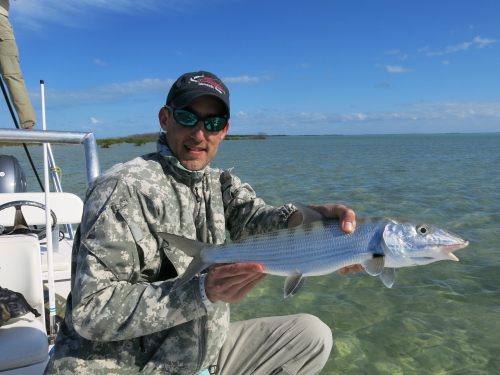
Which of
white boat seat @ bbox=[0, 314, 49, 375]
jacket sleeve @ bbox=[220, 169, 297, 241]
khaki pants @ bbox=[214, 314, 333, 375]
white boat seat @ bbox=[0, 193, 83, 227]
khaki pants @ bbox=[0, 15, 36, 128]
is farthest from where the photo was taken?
khaki pants @ bbox=[0, 15, 36, 128]

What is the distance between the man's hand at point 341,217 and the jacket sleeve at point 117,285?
0.98 meters

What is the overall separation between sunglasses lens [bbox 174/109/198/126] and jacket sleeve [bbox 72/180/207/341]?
67cm

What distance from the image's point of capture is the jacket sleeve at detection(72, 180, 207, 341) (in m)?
2.34

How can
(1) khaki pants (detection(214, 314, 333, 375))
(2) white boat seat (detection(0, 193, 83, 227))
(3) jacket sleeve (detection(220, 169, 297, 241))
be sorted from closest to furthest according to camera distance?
(1) khaki pants (detection(214, 314, 333, 375)) < (3) jacket sleeve (detection(220, 169, 297, 241)) < (2) white boat seat (detection(0, 193, 83, 227))

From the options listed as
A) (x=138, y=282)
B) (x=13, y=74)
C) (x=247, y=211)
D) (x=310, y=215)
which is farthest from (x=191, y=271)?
(x=13, y=74)

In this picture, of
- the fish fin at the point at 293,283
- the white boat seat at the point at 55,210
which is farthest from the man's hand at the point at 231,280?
the white boat seat at the point at 55,210

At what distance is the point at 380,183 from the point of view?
18906 mm

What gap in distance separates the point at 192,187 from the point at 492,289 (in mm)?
5854

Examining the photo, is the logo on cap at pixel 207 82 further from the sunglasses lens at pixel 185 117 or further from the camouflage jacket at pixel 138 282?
Answer: the camouflage jacket at pixel 138 282

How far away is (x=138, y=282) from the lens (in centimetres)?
268

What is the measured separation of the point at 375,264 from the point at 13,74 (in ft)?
18.4

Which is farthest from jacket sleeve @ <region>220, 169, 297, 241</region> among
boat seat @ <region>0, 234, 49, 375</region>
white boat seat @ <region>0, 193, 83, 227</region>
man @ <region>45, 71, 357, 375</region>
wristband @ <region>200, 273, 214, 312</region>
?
white boat seat @ <region>0, 193, 83, 227</region>

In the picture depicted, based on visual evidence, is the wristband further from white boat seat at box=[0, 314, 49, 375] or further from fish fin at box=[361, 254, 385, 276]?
white boat seat at box=[0, 314, 49, 375]

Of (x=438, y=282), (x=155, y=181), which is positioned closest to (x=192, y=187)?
(x=155, y=181)
